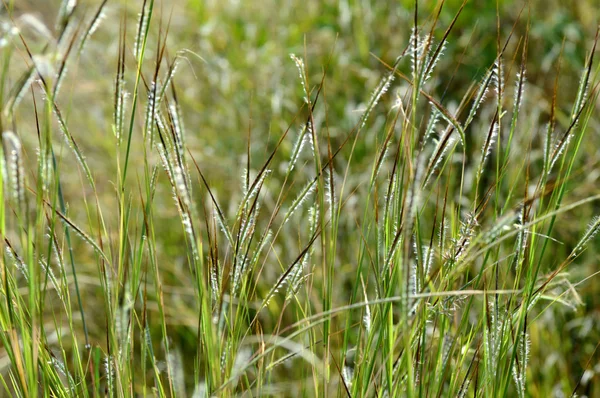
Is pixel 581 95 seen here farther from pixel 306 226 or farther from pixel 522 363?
pixel 306 226

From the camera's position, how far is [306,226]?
7.71ft

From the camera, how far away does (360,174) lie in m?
2.43

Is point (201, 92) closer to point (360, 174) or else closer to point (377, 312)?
point (360, 174)

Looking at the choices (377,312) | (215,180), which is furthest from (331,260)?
(215,180)

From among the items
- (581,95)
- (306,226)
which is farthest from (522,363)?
(306,226)

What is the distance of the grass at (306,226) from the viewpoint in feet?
2.77

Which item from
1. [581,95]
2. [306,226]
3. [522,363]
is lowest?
[306,226]

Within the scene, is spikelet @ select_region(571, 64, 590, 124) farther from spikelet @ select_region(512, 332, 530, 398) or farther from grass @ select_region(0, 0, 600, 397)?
spikelet @ select_region(512, 332, 530, 398)

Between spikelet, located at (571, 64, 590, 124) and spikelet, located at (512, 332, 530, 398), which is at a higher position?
spikelet, located at (571, 64, 590, 124)

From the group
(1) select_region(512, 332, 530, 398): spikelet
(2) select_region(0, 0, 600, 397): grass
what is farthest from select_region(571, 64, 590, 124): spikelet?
(1) select_region(512, 332, 530, 398): spikelet

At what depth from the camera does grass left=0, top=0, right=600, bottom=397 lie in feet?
2.77

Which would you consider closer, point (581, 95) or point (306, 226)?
point (581, 95)

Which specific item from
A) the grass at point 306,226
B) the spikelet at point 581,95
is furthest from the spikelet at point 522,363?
the spikelet at point 581,95

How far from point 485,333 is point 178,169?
1.39 ft
